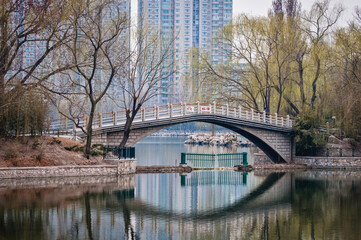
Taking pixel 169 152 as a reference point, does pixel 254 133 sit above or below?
above

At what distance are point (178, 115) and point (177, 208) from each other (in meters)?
15.3

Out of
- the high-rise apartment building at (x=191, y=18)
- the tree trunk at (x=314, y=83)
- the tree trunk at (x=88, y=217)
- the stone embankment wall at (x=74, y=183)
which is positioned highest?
the high-rise apartment building at (x=191, y=18)

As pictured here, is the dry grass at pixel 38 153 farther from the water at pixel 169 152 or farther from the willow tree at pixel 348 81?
the willow tree at pixel 348 81

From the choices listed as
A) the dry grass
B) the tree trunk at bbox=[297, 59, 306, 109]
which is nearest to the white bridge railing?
the tree trunk at bbox=[297, 59, 306, 109]

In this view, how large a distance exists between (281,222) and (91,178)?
12.6 metres

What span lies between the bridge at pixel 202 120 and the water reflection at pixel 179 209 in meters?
4.29

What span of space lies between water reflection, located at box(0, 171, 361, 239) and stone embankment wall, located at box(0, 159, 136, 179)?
0.77m

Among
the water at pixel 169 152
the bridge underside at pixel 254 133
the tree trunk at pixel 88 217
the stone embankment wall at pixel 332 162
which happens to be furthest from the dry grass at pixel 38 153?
the stone embankment wall at pixel 332 162

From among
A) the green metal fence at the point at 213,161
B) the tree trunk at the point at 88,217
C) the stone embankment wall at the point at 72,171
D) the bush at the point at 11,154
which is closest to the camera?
the tree trunk at the point at 88,217

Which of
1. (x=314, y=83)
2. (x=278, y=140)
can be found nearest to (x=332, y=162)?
(x=278, y=140)

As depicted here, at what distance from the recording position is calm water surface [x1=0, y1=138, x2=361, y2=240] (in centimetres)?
1616

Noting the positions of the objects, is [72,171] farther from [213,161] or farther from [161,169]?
[213,161]

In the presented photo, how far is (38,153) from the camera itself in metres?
27.6

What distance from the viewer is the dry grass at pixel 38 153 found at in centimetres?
2655
